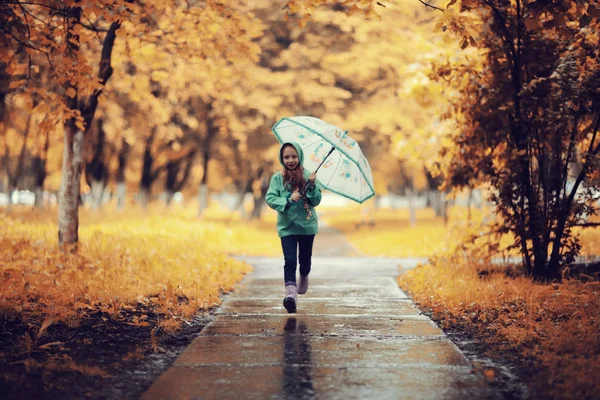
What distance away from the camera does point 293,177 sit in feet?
22.3

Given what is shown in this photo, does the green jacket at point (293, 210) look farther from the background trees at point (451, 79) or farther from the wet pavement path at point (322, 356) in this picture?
the background trees at point (451, 79)

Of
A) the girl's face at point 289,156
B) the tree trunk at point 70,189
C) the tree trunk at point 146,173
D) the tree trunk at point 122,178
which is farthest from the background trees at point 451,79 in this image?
the tree trunk at point 122,178

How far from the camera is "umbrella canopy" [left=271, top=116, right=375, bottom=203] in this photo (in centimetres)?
689

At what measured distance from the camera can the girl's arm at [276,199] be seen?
672 cm

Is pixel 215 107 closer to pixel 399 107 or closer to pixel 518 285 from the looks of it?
pixel 399 107

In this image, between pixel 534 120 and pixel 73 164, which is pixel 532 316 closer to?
pixel 534 120

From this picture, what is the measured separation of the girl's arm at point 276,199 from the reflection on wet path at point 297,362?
1.16 metres

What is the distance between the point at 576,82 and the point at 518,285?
2.50 meters

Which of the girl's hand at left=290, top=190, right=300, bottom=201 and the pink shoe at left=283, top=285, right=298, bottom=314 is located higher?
the girl's hand at left=290, top=190, right=300, bottom=201

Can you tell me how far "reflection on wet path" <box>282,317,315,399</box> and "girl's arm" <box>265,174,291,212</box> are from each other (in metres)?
1.16

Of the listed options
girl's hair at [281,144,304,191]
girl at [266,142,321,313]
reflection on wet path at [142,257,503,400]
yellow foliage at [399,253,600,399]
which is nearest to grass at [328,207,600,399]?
yellow foliage at [399,253,600,399]

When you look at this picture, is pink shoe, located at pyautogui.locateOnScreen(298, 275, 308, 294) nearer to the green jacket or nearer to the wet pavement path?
the wet pavement path

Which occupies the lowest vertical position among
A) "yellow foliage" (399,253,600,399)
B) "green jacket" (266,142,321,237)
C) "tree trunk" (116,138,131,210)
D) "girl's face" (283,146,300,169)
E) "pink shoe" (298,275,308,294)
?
"yellow foliage" (399,253,600,399)

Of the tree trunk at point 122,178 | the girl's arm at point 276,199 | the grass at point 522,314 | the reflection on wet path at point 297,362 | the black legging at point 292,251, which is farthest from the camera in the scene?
the tree trunk at point 122,178
